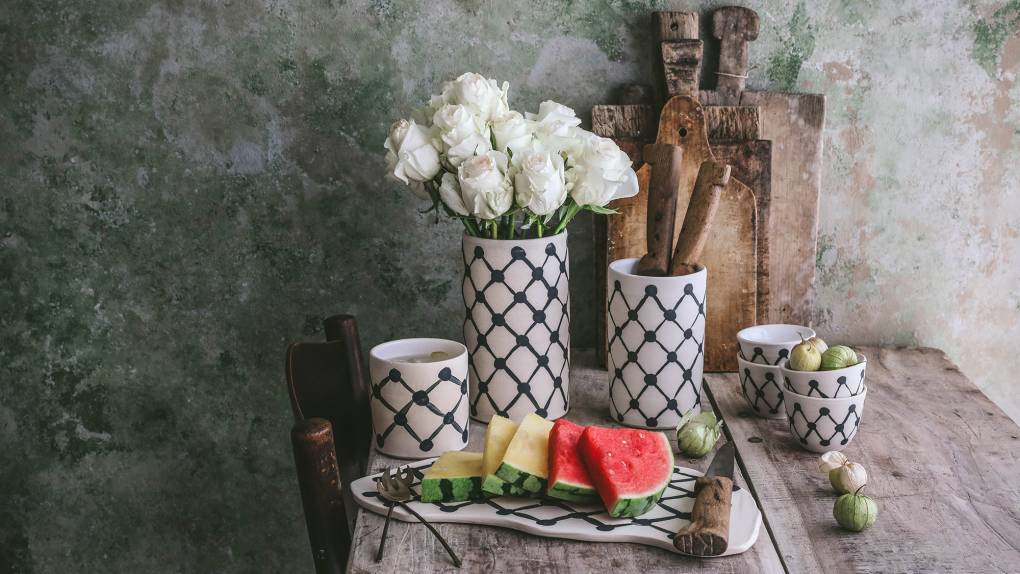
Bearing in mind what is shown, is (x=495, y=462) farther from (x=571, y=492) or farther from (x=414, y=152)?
(x=414, y=152)

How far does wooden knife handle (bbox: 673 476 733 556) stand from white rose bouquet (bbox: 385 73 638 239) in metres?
0.42

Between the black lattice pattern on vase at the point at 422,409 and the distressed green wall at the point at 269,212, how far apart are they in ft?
1.51

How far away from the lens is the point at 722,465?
3.47ft

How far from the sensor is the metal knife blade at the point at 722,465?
1049 millimetres

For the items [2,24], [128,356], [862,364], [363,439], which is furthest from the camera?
[128,356]

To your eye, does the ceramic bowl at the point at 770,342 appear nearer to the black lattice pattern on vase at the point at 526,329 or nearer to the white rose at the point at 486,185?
the black lattice pattern on vase at the point at 526,329

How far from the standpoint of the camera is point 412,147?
3.79 feet

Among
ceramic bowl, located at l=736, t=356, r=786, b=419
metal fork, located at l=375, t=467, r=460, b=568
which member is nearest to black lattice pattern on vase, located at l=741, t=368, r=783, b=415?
ceramic bowl, located at l=736, t=356, r=786, b=419

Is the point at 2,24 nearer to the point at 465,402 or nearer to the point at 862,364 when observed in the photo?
the point at 465,402

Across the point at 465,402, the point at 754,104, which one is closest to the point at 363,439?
the point at 465,402

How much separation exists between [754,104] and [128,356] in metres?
1.24

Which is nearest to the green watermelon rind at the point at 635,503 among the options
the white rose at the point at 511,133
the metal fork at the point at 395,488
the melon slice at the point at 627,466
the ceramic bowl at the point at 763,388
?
the melon slice at the point at 627,466

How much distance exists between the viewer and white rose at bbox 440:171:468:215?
115 centimetres

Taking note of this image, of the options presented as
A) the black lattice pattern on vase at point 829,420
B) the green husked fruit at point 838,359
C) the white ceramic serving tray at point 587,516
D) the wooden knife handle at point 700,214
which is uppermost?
the wooden knife handle at point 700,214
